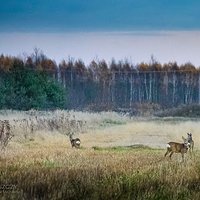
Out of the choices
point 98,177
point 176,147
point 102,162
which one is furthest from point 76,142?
point 98,177

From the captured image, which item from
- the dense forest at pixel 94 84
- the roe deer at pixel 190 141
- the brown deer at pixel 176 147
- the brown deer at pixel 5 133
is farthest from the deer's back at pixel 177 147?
the brown deer at pixel 5 133

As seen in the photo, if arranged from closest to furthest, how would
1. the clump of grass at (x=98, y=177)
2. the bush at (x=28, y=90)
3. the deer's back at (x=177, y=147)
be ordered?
the clump of grass at (x=98, y=177) → the deer's back at (x=177, y=147) → the bush at (x=28, y=90)

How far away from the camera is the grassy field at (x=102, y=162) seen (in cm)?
554

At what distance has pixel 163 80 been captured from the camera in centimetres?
829

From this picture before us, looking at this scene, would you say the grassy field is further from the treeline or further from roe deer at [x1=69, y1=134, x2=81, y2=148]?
the treeline

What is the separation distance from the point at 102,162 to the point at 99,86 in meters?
1.69

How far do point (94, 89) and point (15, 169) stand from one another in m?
2.17

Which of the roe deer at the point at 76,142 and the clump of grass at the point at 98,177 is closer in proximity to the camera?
the clump of grass at the point at 98,177

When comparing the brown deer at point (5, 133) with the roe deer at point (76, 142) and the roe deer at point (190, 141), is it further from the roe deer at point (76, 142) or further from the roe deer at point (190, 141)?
the roe deer at point (190, 141)

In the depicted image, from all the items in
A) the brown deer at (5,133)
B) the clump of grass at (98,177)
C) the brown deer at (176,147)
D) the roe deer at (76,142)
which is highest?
the brown deer at (5,133)

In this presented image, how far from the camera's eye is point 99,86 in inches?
313

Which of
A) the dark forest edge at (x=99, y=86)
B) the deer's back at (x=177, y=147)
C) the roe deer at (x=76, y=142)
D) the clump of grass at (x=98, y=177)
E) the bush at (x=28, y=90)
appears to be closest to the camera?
the clump of grass at (x=98, y=177)

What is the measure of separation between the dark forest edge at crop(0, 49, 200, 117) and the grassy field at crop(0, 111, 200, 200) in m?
0.14

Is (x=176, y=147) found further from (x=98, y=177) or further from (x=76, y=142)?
(x=98, y=177)
